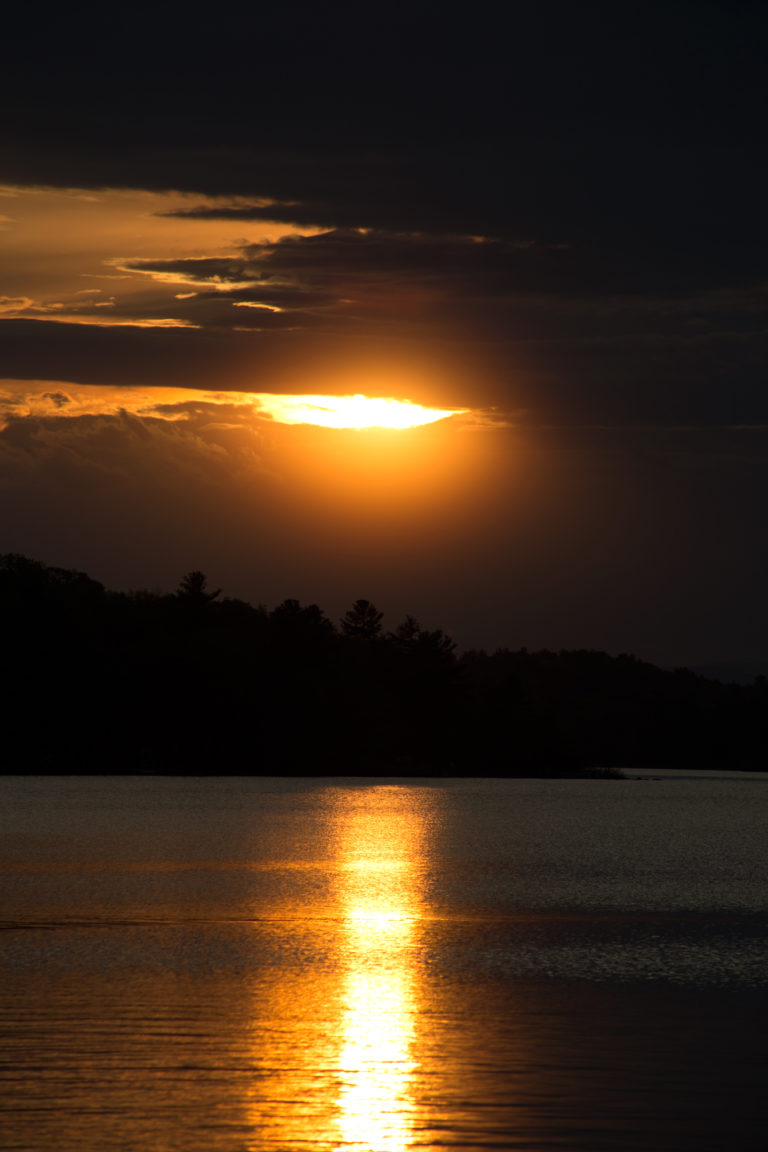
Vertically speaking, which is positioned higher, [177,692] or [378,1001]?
[177,692]

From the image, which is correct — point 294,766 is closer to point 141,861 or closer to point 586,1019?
point 141,861

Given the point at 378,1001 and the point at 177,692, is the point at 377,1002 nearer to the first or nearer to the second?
the point at 378,1001

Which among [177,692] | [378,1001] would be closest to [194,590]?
[177,692]

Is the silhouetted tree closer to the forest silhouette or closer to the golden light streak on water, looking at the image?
the forest silhouette

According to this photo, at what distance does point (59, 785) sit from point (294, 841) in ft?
232

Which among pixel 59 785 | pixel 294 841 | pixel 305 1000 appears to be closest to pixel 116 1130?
pixel 305 1000

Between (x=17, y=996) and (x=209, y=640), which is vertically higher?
(x=209, y=640)

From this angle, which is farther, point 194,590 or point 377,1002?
point 194,590

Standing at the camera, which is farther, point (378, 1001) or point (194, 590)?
point (194, 590)

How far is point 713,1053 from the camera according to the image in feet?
61.0

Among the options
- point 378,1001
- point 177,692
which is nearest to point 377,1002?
point 378,1001

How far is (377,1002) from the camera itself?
22406 millimetres

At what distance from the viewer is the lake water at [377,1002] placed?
14.9m

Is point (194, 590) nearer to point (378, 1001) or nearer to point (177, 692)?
point (177, 692)
